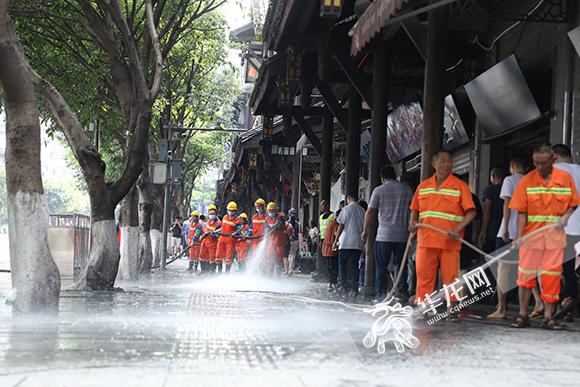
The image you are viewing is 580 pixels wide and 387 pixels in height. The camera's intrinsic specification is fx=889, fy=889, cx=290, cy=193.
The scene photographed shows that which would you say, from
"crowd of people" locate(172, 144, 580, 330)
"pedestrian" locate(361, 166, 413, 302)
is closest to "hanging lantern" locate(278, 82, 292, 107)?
"crowd of people" locate(172, 144, 580, 330)

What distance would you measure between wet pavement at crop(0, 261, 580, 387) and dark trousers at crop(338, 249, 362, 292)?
15.4 ft

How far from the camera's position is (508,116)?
40.4 ft

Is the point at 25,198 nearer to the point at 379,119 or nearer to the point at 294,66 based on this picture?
the point at 379,119

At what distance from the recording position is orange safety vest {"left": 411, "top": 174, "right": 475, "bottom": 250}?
8875 millimetres

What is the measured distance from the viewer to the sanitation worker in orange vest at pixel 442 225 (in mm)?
8867

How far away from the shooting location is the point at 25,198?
916cm

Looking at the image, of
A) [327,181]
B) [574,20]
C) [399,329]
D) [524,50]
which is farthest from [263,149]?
[399,329]

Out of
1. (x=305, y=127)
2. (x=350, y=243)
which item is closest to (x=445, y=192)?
(x=350, y=243)

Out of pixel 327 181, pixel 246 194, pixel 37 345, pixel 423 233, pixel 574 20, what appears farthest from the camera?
pixel 246 194

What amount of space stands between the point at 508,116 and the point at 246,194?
35042 mm

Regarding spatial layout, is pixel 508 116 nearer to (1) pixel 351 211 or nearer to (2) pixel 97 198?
(1) pixel 351 211

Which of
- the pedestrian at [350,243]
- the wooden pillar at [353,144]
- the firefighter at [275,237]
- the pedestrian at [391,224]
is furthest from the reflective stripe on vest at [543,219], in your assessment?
the firefighter at [275,237]

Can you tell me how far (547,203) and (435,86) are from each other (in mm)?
3162

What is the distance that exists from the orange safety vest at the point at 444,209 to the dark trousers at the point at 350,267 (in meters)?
5.21
